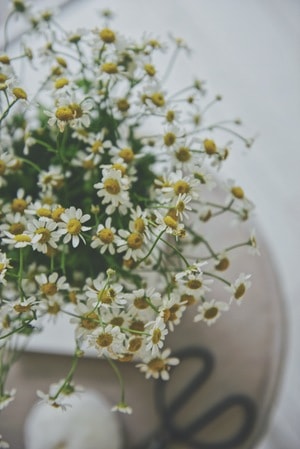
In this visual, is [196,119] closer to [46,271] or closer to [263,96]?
[46,271]

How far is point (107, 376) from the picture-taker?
738 mm

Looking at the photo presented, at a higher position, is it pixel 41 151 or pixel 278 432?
pixel 41 151

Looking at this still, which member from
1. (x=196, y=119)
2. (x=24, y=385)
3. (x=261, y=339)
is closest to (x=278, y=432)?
(x=261, y=339)

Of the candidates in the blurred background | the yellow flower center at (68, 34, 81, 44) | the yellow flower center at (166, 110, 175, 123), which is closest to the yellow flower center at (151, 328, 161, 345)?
the yellow flower center at (166, 110, 175, 123)

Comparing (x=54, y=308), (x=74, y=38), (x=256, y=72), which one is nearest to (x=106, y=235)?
(x=54, y=308)

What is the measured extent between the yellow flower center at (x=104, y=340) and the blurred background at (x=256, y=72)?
910mm

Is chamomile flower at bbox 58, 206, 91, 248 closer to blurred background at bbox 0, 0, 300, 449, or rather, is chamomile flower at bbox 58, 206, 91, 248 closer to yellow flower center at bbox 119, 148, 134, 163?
yellow flower center at bbox 119, 148, 134, 163

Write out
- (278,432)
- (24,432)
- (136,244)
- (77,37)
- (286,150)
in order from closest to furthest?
(136,244) → (77,37) → (24,432) → (278,432) → (286,150)

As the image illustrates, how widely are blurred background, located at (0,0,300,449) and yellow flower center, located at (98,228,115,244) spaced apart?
0.89 metres

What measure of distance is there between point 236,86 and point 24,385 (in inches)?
42.5

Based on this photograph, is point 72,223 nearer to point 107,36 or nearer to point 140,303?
point 140,303

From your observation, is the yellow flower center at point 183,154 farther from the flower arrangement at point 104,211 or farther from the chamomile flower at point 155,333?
the chamomile flower at point 155,333

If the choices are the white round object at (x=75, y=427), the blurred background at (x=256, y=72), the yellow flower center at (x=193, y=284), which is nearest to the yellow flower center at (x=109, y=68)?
the yellow flower center at (x=193, y=284)

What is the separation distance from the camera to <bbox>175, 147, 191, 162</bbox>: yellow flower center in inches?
19.2
